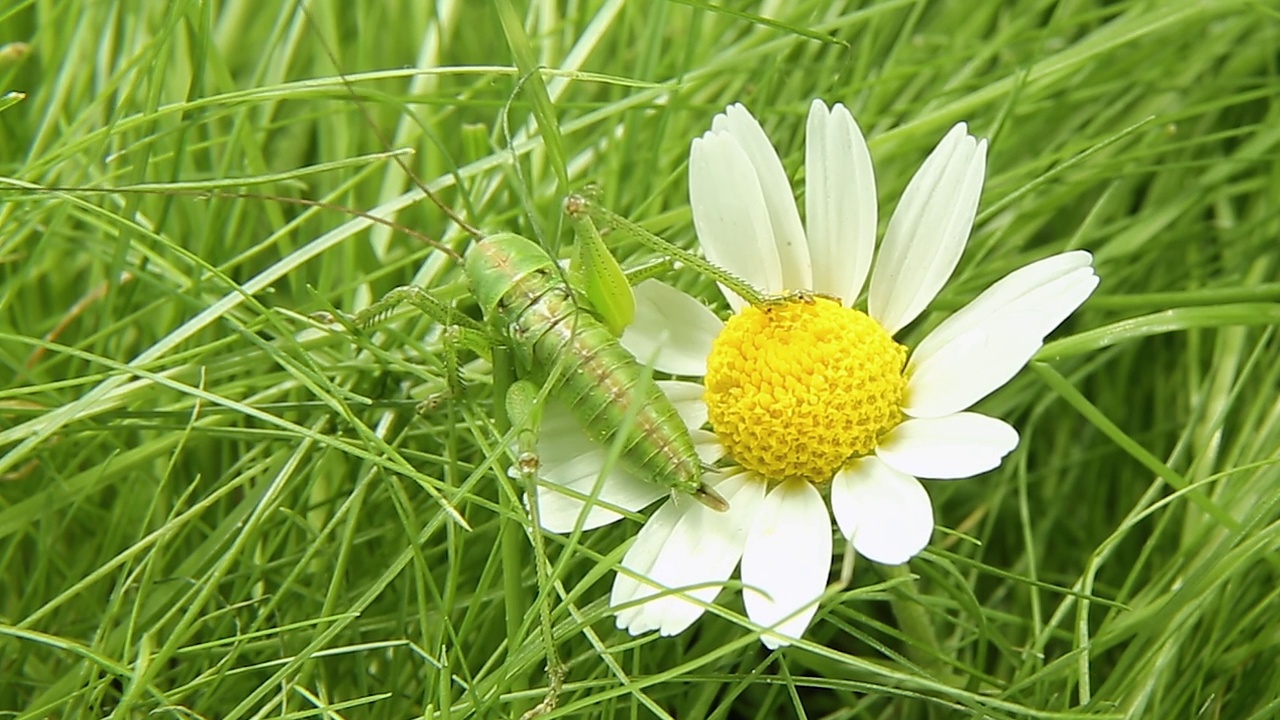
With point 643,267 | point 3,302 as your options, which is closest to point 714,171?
point 643,267

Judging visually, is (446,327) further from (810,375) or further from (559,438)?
(810,375)

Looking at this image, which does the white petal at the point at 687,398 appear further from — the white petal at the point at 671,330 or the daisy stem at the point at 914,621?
the daisy stem at the point at 914,621

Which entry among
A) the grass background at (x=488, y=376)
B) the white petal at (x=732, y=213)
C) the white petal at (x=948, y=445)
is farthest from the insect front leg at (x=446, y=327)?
the white petal at (x=948, y=445)

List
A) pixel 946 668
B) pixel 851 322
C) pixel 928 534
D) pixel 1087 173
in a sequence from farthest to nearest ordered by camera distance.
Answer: pixel 1087 173 → pixel 946 668 → pixel 851 322 → pixel 928 534

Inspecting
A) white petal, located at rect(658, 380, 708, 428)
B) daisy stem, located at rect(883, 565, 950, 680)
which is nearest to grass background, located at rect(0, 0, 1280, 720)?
daisy stem, located at rect(883, 565, 950, 680)

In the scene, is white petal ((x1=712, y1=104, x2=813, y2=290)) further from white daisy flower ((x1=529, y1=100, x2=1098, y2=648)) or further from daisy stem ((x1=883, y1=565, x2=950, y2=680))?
daisy stem ((x1=883, y1=565, x2=950, y2=680))

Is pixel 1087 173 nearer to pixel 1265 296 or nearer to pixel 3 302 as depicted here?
pixel 1265 296

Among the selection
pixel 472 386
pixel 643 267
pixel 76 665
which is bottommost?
pixel 76 665
